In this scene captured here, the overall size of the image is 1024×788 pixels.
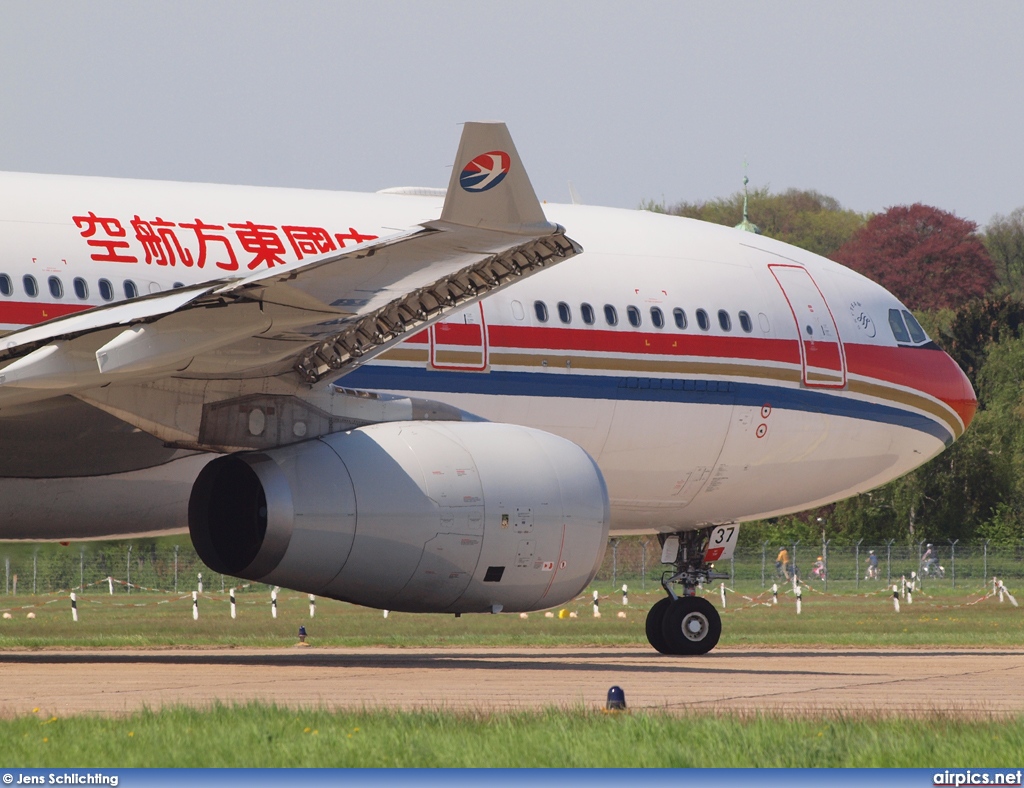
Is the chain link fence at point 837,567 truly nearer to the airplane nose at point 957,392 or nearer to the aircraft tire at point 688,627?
the airplane nose at point 957,392

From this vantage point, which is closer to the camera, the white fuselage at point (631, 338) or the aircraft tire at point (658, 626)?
the white fuselage at point (631, 338)

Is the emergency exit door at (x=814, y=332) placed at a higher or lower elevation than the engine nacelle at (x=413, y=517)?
higher

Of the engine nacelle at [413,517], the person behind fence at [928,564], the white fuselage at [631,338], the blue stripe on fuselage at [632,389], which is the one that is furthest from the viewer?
Answer: the person behind fence at [928,564]

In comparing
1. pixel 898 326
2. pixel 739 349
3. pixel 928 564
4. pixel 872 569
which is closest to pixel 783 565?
pixel 872 569

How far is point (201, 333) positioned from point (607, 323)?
5508 millimetres

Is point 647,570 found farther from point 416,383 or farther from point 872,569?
point 416,383

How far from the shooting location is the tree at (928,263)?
3398 inches

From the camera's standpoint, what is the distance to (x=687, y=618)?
61.8 feet

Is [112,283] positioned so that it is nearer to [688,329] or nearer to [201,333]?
[201,333]

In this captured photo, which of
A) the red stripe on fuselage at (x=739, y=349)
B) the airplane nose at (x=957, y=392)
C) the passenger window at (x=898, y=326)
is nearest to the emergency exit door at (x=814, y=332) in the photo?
the red stripe on fuselage at (x=739, y=349)

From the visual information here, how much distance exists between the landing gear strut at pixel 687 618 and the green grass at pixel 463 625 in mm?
4035

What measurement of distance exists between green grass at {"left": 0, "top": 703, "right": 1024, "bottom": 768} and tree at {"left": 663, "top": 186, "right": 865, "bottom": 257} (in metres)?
90.5

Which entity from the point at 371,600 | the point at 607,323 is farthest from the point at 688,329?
the point at 371,600

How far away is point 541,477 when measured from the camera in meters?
14.3
